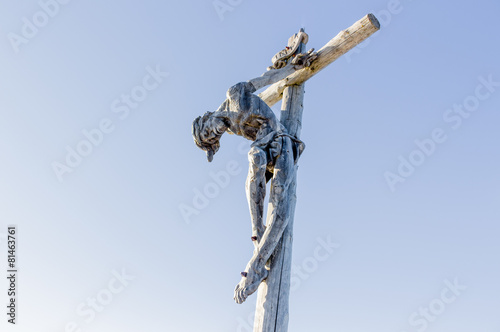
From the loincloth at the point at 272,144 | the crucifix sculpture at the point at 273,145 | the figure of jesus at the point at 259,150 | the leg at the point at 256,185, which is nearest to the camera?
the crucifix sculpture at the point at 273,145

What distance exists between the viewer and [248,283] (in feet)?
13.0

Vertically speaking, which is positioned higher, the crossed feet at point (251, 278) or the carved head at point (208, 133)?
the carved head at point (208, 133)

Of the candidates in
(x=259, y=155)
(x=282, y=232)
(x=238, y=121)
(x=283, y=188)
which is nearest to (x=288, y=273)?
(x=282, y=232)

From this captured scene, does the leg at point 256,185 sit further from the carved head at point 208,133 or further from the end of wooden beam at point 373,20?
the end of wooden beam at point 373,20

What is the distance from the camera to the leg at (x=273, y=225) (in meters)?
3.96

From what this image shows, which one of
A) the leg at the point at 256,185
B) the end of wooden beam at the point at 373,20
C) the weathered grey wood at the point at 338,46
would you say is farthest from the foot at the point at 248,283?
the end of wooden beam at the point at 373,20

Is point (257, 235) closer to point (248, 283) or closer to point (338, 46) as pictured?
point (248, 283)

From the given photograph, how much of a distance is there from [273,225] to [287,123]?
1.19 meters

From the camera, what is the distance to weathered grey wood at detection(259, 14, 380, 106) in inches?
190

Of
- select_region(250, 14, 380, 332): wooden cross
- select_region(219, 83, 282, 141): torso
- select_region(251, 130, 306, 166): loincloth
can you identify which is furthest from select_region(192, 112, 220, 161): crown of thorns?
select_region(250, 14, 380, 332): wooden cross

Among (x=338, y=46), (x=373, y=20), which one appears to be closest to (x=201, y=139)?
(x=338, y=46)

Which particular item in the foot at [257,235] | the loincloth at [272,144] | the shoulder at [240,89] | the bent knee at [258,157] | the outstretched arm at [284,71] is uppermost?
the outstretched arm at [284,71]

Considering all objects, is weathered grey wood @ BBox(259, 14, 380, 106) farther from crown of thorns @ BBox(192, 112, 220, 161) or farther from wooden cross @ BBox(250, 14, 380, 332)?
crown of thorns @ BBox(192, 112, 220, 161)

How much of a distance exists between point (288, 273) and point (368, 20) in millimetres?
2517
